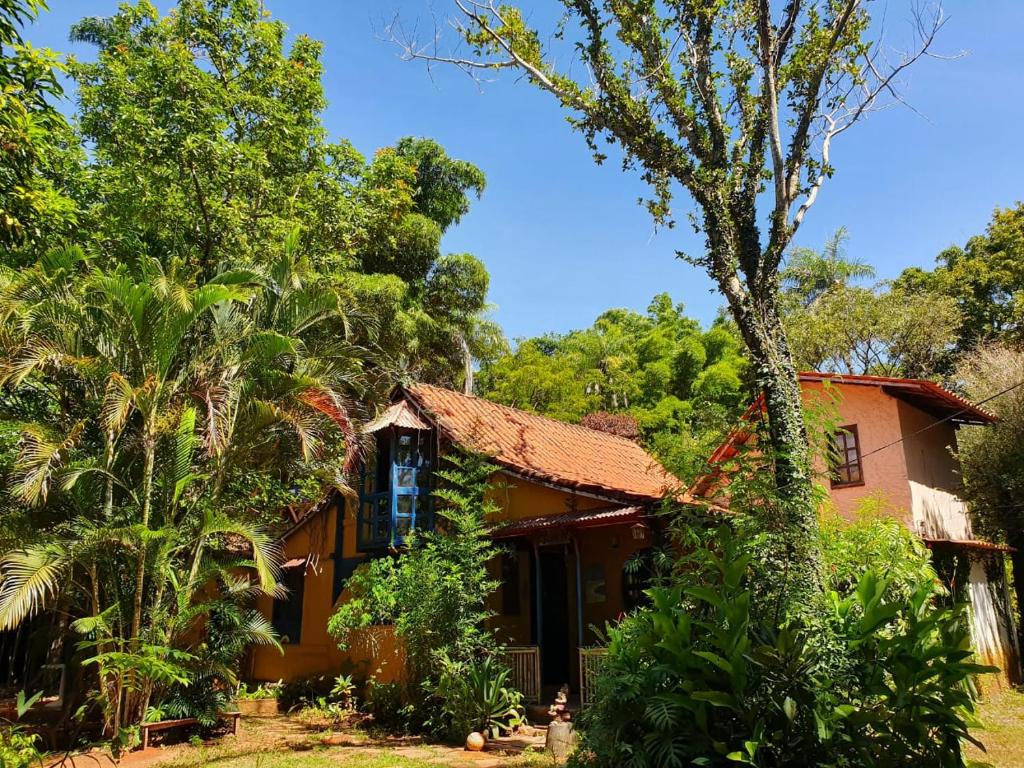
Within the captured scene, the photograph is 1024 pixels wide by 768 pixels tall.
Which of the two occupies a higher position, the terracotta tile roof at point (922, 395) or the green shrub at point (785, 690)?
the terracotta tile roof at point (922, 395)

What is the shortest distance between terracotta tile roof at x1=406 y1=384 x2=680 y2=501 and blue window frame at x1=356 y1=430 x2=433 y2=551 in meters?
0.87

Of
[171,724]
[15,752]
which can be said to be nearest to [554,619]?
[171,724]

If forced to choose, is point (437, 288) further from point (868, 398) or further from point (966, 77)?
point (966, 77)

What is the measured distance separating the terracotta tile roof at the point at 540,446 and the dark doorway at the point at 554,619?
1804 millimetres

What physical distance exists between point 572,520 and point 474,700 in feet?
9.60

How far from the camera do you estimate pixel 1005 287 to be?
2542 cm

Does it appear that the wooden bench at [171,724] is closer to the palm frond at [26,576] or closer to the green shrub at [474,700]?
the palm frond at [26,576]

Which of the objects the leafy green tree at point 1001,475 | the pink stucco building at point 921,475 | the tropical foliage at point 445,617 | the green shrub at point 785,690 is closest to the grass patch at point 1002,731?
the pink stucco building at point 921,475

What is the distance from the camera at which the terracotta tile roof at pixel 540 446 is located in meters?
12.6

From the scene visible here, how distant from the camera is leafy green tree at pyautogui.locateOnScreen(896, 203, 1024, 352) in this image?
2500 centimetres

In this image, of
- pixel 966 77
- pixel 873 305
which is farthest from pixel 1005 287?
pixel 966 77

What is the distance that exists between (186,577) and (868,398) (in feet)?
44.0

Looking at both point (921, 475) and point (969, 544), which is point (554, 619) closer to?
point (969, 544)

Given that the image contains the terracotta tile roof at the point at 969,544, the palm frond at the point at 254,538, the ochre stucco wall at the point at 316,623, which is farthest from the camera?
the ochre stucco wall at the point at 316,623
